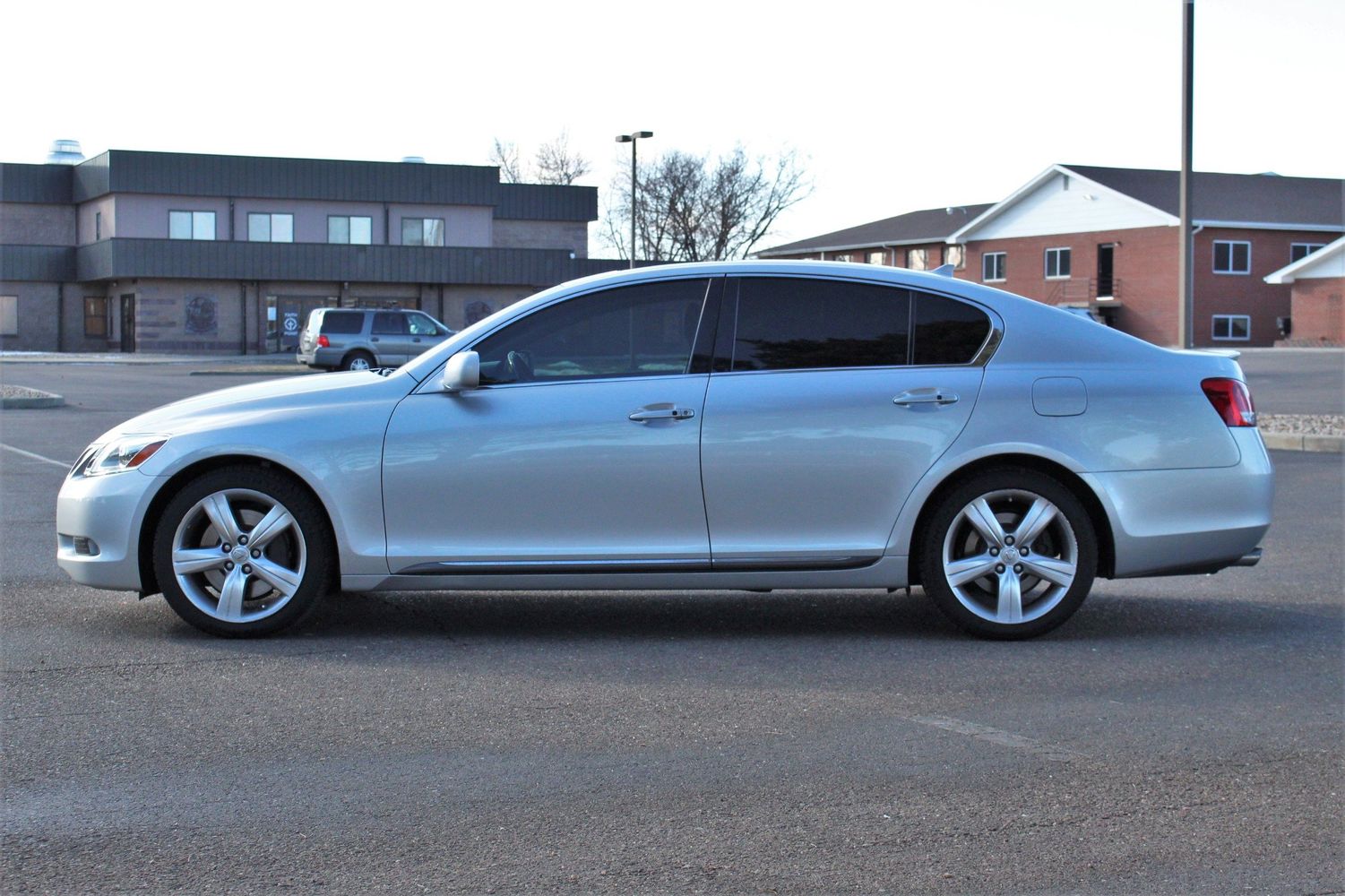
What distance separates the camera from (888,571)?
6.38 m

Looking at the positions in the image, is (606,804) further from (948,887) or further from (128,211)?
(128,211)

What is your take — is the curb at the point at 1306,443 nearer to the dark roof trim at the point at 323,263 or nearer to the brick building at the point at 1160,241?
the dark roof trim at the point at 323,263

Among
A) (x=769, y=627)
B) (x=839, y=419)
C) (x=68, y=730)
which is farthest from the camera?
(x=769, y=627)

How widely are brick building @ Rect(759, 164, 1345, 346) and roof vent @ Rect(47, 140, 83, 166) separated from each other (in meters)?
39.3

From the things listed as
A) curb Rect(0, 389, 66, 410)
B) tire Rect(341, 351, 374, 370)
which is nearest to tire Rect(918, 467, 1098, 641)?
curb Rect(0, 389, 66, 410)

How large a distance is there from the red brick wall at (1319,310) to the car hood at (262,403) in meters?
55.8

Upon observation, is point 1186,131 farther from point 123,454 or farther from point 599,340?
point 123,454

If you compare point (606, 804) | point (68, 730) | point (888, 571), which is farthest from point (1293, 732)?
point (68, 730)

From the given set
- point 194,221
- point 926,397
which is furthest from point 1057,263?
point 926,397

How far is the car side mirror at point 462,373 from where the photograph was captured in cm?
626

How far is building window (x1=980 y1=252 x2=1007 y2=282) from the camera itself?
68.4 m

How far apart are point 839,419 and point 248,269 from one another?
50.6 meters

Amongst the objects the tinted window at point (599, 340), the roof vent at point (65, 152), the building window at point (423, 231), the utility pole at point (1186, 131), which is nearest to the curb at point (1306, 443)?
the utility pole at point (1186, 131)

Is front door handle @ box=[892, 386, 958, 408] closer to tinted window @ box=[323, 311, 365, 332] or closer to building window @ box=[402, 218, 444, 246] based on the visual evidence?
tinted window @ box=[323, 311, 365, 332]
